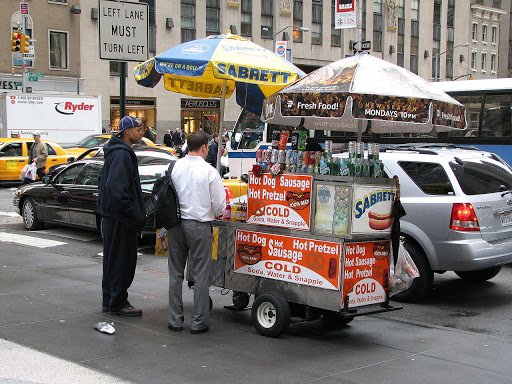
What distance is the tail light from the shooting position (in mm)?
8742

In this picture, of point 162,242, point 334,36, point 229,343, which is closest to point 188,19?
point 334,36

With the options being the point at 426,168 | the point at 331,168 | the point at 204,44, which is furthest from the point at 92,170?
the point at 331,168

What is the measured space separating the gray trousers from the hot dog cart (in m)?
0.46

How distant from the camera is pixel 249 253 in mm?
7348

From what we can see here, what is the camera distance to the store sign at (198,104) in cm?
4872

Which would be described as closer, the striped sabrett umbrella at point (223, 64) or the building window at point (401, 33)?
the striped sabrett umbrella at point (223, 64)

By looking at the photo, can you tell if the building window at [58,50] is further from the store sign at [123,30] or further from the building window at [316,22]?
the store sign at [123,30]

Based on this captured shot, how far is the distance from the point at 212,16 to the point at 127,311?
43.6m

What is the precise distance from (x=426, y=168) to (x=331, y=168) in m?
2.75

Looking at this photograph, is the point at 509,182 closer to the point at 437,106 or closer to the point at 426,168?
the point at 426,168

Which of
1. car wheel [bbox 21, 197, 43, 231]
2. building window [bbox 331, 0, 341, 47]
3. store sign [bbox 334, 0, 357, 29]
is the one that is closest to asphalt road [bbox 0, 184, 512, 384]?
car wheel [bbox 21, 197, 43, 231]

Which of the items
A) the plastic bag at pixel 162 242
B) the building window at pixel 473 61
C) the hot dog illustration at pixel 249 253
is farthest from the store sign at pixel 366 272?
the building window at pixel 473 61

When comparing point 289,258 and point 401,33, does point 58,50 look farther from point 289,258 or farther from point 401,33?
point 289,258

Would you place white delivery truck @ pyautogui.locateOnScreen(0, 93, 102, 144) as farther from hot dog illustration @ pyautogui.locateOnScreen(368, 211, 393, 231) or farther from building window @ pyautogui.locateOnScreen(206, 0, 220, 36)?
hot dog illustration @ pyautogui.locateOnScreen(368, 211, 393, 231)
